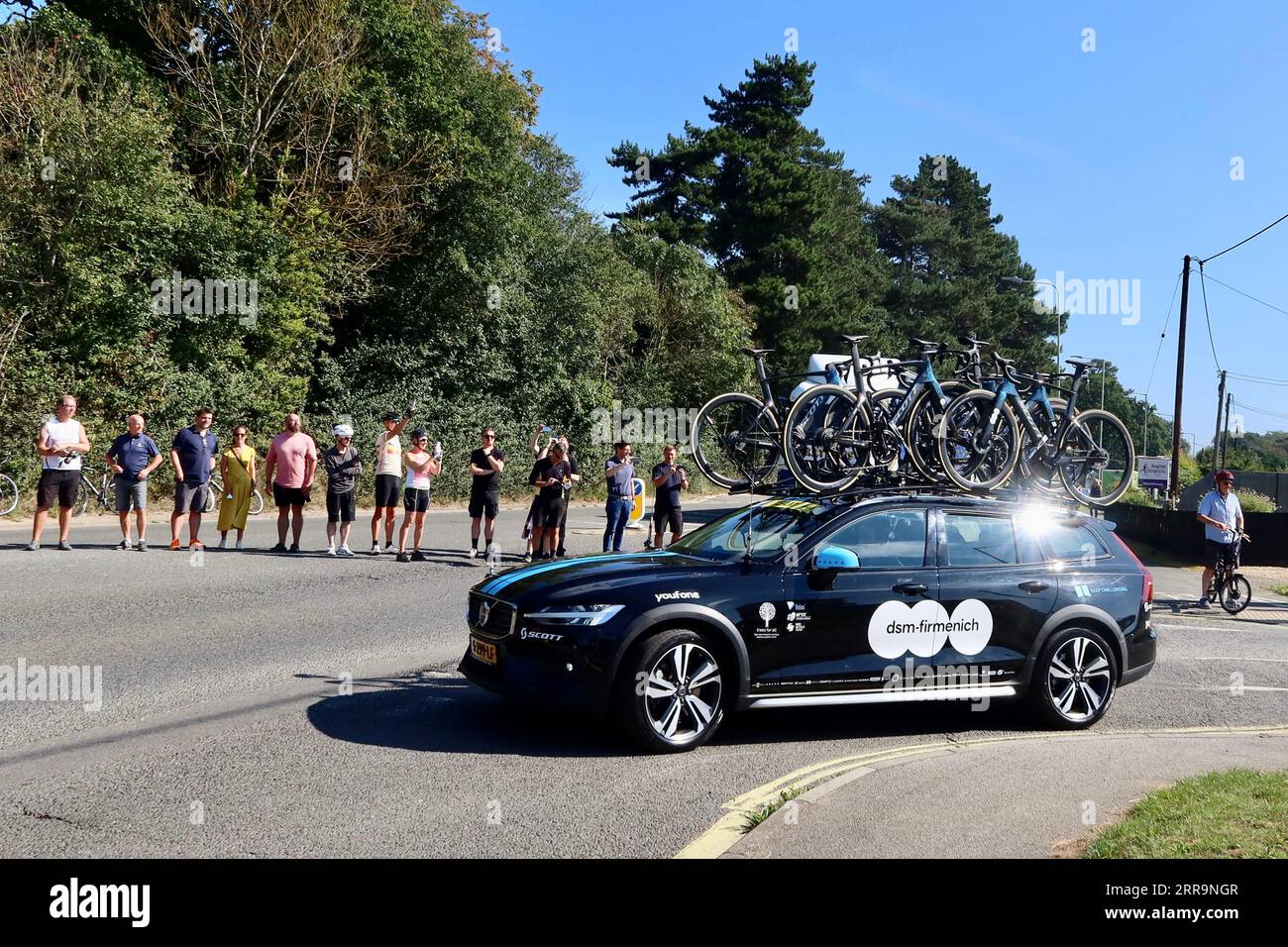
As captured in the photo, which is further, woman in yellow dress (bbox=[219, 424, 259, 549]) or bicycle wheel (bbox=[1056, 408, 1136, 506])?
woman in yellow dress (bbox=[219, 424, 259, 549])

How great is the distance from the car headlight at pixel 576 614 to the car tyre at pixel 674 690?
0.26 metres

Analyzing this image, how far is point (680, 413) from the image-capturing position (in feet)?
142

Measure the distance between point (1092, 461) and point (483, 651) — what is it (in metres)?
5.63

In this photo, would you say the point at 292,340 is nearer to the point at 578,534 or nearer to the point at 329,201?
the point at 329,201

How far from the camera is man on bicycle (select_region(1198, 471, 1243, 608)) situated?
16.9 metres

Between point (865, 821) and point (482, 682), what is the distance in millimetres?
2679

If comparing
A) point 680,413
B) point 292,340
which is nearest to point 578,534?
point 292,340

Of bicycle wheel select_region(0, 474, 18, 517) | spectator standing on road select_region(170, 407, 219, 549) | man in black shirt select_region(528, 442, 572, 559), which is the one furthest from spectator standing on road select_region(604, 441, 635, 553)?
bicycle wheel select_region(0, 474, 18, 517)

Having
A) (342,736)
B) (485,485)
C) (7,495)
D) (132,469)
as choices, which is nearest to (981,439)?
(342,736)

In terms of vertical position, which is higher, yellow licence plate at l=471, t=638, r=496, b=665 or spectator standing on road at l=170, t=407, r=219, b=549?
spectator standing on road at l=170, t=407, r=219, b=549

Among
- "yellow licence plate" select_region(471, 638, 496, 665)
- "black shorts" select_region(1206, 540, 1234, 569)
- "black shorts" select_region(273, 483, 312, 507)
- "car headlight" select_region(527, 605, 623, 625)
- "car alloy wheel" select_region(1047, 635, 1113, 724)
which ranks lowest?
"car alloy wheel" select_region(1047, 635, 1113, 724)

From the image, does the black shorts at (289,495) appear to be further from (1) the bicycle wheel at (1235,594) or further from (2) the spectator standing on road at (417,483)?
(1) the bicycle wheel at (1235,594)
